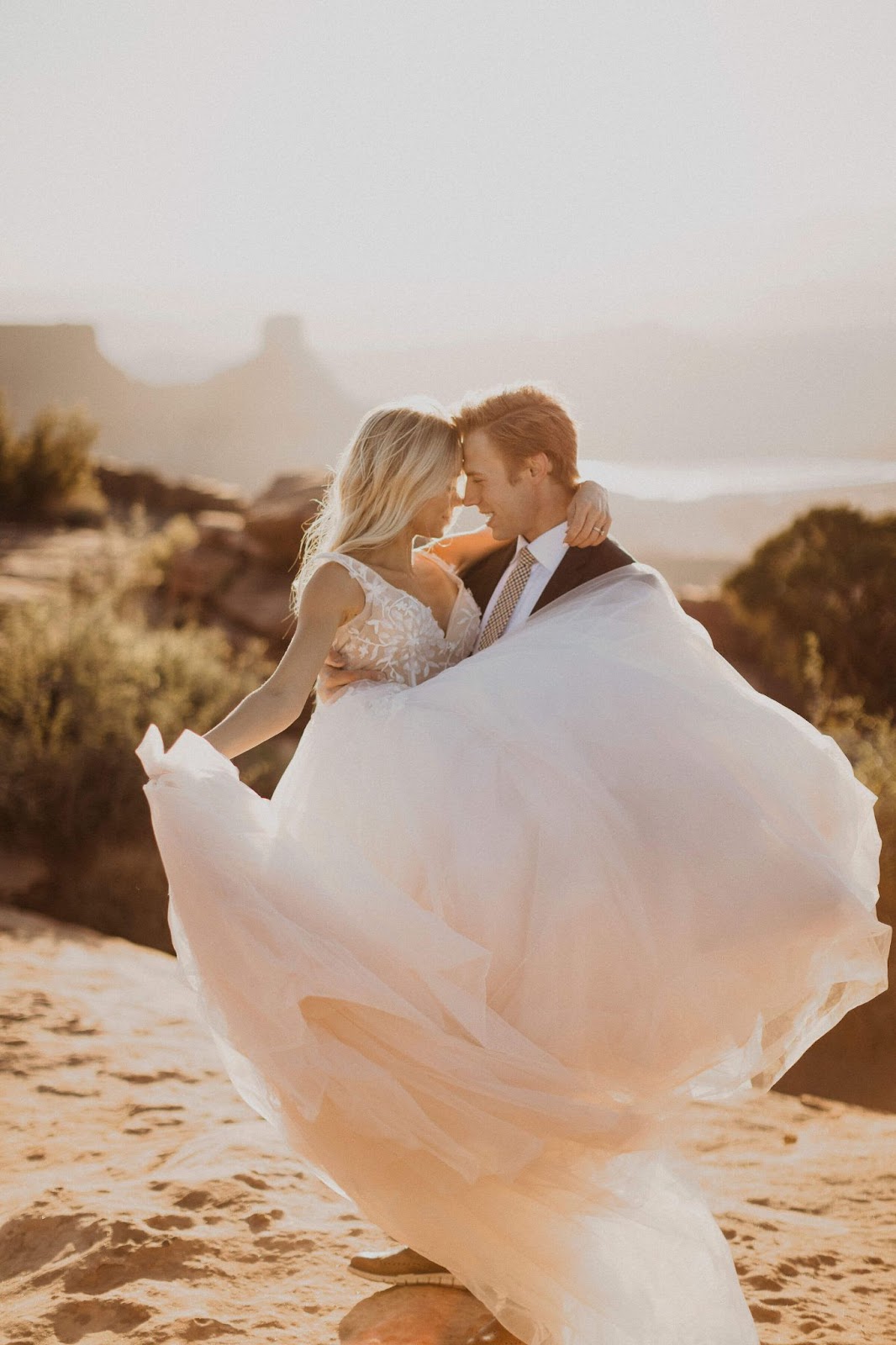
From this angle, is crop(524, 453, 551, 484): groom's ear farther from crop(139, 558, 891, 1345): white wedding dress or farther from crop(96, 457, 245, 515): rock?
crop(96, 457, 245, 515): rock

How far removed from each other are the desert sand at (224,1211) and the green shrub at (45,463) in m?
12.7

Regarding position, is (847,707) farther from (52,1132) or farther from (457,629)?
(52,1132)

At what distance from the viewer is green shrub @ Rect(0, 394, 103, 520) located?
15828 mm

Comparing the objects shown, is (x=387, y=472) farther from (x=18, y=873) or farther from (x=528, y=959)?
(x=18, y=873)

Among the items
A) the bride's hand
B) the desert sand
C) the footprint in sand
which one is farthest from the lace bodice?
the footprint in sand

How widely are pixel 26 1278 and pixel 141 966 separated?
102 inches

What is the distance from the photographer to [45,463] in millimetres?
16109

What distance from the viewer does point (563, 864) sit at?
2244 mm

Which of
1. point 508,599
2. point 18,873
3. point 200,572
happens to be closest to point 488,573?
point 508,599

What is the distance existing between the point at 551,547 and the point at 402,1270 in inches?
77.8

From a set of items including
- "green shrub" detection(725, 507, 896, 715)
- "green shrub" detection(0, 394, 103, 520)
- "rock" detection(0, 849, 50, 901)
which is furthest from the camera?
"green shrub" detection(0, 394, 103, 520)

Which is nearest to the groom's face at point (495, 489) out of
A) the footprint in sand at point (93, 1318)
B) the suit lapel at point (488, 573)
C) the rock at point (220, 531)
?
the suit lapel at point (488, 573)

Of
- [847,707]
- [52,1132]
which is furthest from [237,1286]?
[847,707]

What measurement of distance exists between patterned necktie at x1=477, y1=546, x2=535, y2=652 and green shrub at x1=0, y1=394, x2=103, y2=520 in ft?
47.3
